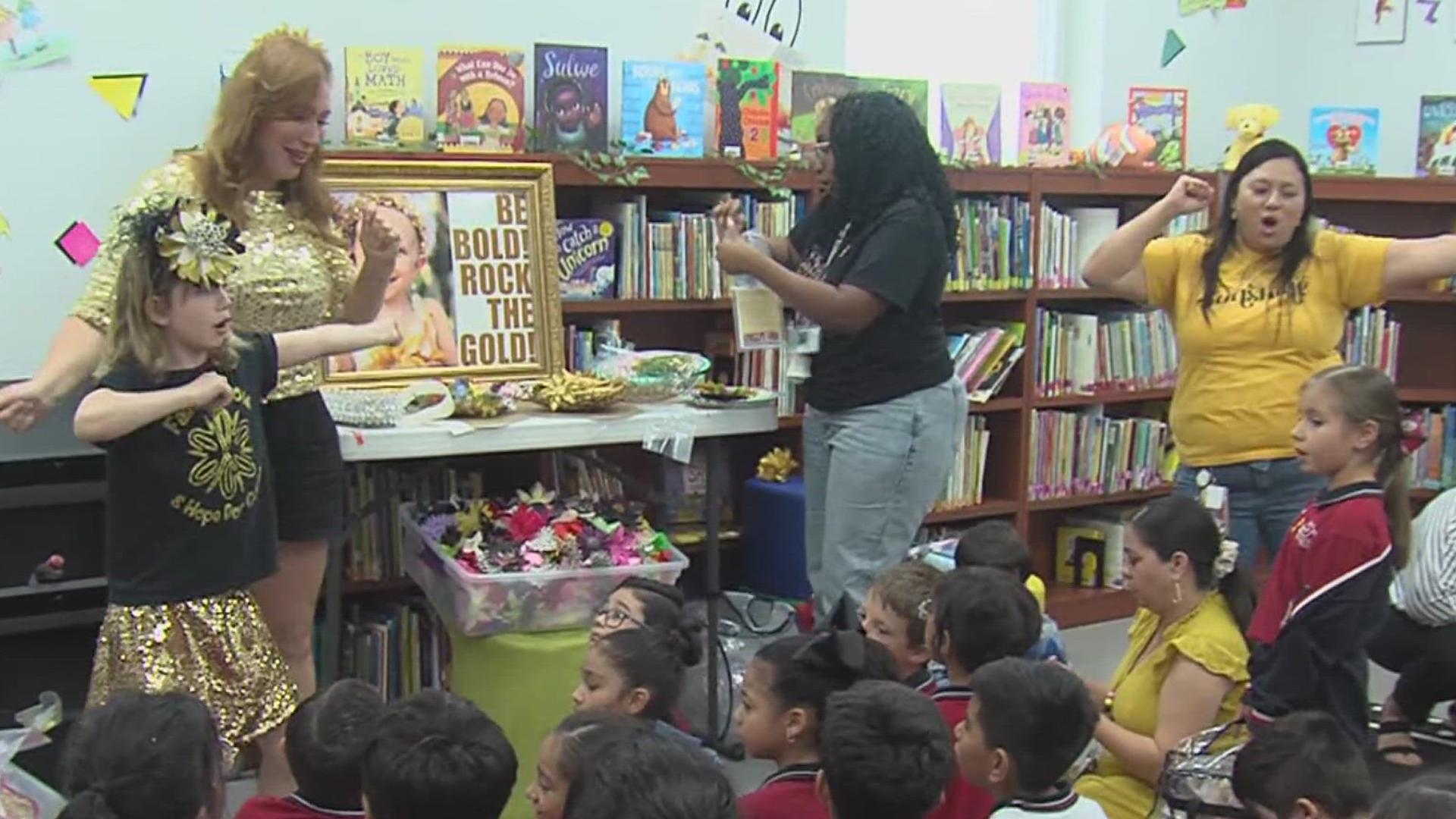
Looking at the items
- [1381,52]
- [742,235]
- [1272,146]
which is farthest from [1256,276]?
[1381,52]

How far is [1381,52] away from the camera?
5.41m

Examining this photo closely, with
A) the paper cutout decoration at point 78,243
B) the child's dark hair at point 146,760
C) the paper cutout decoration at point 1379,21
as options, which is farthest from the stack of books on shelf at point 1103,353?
the child's dark hair at point 146,760

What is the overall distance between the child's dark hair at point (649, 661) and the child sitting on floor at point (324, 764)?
Result: 47 cm

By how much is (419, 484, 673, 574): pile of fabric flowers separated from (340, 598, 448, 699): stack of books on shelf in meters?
0.45

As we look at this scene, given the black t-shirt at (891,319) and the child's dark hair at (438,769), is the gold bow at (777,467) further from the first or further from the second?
the child's dark hair at (438,769)

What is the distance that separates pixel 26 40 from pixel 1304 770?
3.03 meters

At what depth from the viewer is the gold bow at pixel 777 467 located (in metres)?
4.11

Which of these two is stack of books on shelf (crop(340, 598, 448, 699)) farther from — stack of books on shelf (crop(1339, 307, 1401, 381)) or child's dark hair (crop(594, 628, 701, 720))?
stack of books on shelf (crop(1339, 307, 1401, 381))

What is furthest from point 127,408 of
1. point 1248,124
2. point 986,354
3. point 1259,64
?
point 1259,64

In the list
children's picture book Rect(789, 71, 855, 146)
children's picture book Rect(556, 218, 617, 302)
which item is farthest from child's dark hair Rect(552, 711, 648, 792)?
children's picture book Rect(789, 71, 855, 146)

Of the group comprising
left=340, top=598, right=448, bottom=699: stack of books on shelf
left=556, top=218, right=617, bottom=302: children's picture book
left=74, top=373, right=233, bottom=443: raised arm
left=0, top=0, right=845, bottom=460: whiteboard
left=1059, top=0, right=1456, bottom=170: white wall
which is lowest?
left=340, top=598, right=448, bottom=699: stack of books on shelf

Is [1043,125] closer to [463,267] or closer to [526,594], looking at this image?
[463,267]

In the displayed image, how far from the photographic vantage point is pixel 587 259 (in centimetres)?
376

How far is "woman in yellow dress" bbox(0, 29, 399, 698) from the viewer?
256 cm
